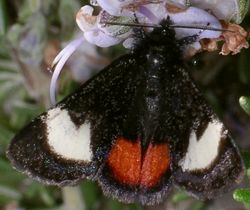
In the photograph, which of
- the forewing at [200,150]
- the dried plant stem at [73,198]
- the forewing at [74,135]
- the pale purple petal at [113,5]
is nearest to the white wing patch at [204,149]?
the forewing at [200,150]

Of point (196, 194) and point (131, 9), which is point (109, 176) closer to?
point (196, 194)

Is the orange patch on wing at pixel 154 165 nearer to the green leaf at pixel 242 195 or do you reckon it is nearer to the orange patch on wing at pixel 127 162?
the orange patch on wing at pixel 127 162

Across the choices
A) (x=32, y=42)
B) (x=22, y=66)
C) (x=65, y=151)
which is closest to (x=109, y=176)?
(x=65, y=151)

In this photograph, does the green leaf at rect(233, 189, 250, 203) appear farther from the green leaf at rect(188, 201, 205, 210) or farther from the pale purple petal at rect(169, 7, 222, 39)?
the green leaf at rect(188, 201, 205, 210)

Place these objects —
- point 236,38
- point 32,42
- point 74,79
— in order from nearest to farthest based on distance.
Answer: point 236,38 → point 32,42 → point 74,79

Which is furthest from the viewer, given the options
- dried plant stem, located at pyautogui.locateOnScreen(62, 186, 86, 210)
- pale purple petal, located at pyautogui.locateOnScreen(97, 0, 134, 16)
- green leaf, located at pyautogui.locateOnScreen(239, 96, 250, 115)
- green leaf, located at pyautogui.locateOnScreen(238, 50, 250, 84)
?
dried plant stem, located at pyautogui.locateOnScreen(62, 186, 86, 210)

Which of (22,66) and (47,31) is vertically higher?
(47,31)

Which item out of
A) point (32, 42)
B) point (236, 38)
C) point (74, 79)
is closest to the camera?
point (236, 38)

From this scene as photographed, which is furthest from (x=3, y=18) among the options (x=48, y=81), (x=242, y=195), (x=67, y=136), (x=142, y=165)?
(x=242, y=195)

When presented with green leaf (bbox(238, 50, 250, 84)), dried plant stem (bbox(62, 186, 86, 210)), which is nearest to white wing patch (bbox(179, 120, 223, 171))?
green leaf (bbox(238, 50, 250, 84))
